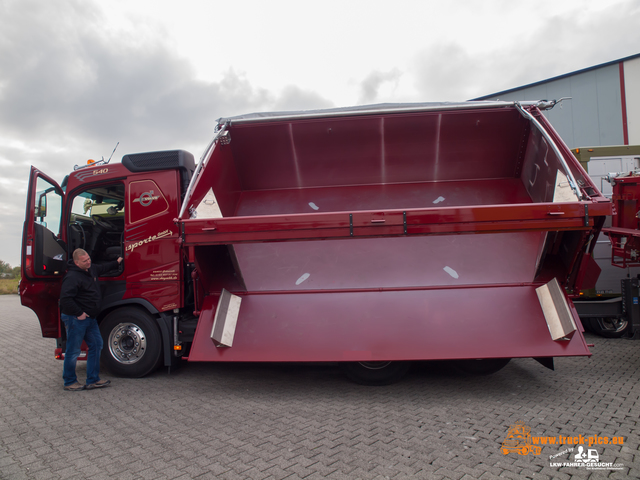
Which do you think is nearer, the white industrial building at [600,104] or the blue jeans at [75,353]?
the blue jeans at [75,353]

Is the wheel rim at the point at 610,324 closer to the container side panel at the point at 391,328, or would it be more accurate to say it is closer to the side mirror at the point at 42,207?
the container side panel at the point at 391,328

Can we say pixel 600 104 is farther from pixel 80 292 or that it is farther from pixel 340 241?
pixel 80 292

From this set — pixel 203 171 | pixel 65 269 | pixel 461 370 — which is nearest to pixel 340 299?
pixel 461 370

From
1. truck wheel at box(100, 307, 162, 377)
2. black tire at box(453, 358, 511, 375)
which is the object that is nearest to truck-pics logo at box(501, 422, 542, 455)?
black tire at box(453, 358, 511, 375)

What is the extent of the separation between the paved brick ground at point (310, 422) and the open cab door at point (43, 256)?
2.46 feet

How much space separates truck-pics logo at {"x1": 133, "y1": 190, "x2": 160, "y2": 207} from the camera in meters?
4.33

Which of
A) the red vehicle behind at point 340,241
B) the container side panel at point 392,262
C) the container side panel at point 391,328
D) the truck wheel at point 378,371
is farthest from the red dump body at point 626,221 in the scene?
the truck wheel at point 378,371

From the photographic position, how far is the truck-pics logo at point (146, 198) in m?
4.33

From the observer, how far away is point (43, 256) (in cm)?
429

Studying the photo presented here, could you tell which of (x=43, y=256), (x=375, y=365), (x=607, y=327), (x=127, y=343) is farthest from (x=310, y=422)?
(x=607, y=327)

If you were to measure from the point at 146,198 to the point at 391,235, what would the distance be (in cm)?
282

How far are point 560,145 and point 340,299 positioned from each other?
7.86 feet

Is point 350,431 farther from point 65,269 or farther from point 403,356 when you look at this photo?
point 65,269

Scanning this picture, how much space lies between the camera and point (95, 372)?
3.89 m
